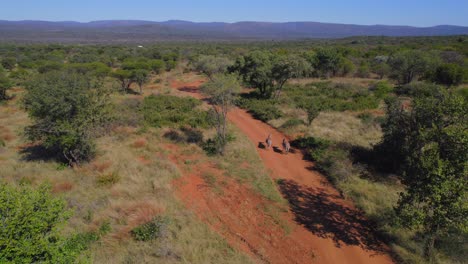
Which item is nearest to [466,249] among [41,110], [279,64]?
[41,110]

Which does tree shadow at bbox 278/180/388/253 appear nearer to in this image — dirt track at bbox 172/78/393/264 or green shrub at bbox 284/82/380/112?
dirt track at bbox 172/78/393/264

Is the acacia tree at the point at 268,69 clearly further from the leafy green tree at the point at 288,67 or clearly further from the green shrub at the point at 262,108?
the green shrub at the point at 262,108

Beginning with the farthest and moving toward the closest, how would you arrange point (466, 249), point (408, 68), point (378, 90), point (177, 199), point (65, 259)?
1. point (408, 68)
2. point (378, 90)
3. point (177, 199)
4. point (466, 249)
5. point (65, 259)

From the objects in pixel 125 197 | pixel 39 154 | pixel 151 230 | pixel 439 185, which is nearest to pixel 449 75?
pixel 439 185

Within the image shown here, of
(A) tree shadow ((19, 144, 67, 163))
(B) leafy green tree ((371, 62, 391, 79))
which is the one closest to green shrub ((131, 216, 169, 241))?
(A) tree shadow ((19, 144, 67, 163))

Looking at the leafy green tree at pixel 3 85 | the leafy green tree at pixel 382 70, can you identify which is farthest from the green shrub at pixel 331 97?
the leafy green tree at pixel 3 85

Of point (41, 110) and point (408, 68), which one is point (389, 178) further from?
point (408, 68)
